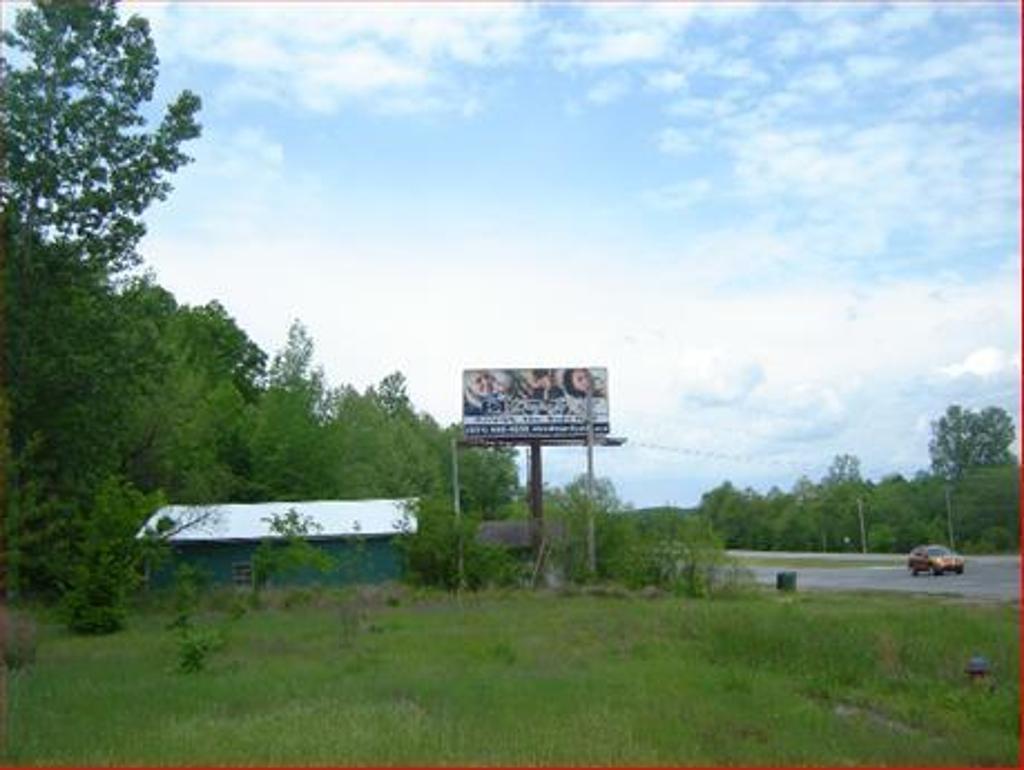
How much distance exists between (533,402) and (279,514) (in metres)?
12.1

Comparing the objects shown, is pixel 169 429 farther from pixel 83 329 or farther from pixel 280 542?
pixel 83 329

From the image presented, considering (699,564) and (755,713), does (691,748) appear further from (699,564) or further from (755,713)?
(699,564)

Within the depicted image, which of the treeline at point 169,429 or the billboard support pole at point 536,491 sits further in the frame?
the billboard support pole at point 536,491

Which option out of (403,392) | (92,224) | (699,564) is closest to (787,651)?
(699,564)

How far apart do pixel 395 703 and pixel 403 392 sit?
337 ft

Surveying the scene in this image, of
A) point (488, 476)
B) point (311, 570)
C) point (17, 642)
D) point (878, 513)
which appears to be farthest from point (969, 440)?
point (17, 642)

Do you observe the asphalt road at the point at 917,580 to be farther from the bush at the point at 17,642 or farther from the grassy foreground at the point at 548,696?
the bush at the point at 17,642

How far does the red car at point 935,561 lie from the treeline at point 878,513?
3091 cm

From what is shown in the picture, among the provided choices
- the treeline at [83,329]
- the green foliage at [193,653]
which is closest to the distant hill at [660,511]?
the treeline at [83,329]

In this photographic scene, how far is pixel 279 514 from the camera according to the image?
2077 inches

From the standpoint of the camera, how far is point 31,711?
15969 mm

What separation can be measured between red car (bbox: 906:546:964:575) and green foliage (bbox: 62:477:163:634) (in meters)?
41.7

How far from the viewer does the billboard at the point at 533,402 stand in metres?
49.8

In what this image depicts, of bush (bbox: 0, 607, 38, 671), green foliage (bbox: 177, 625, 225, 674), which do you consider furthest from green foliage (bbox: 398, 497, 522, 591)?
green foliage (bbox: 177, 625, 225, 674)
